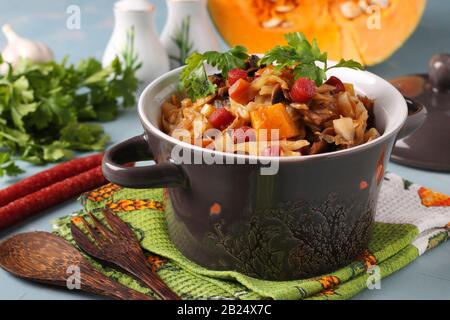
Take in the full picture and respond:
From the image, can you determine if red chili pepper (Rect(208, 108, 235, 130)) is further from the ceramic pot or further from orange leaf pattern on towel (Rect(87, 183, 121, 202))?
orange leaf pattern on towel (Rect(87, 183, 121, 202))

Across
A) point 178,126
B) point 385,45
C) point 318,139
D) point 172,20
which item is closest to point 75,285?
point 178,126

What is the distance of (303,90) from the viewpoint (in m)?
1.75

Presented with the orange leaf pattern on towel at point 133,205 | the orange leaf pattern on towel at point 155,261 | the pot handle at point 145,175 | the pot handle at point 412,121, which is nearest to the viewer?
the pot handle at point 145,175

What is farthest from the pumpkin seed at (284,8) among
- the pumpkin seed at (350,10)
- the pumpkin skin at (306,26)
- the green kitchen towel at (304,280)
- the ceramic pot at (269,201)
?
the ceramic pot at (269,201)

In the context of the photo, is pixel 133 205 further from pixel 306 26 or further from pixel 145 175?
pixel 306 26

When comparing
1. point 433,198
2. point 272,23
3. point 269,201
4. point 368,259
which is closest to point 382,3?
point 272,23

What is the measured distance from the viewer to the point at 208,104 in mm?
1879

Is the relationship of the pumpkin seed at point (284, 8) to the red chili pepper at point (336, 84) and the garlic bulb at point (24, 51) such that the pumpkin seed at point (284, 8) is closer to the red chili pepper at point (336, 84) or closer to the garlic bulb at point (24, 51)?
the garlic bulb at point (24, 51)

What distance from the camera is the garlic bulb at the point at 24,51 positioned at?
2.99 metres

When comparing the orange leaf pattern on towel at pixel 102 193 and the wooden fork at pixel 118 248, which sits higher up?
the wooden fork at pixel 118 248

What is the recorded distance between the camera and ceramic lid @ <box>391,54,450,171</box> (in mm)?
2398

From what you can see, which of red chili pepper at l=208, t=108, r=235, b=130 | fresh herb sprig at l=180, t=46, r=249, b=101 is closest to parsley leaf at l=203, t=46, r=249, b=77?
fresh herb sprig at l=180, t=46, r=249, b=101

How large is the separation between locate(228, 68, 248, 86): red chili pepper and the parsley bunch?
811mm

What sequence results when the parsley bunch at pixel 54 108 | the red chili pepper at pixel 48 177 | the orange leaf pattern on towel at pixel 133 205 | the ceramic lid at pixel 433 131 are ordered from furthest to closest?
the parsley bunch at pixel 54 108
the ceramic lid at pixel 433 131
the red chili pepper at pixel 48 177
the orange leaf pattern on towel at pixel 133 205
